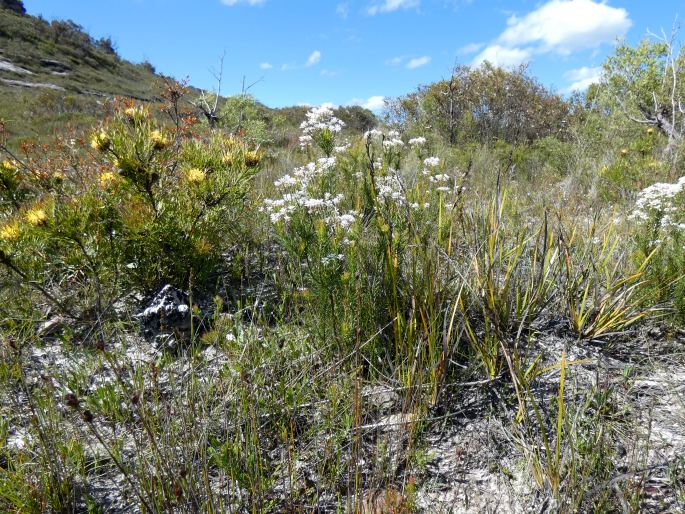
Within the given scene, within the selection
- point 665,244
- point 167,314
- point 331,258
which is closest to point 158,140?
point 167,314

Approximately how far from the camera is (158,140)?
243 centimetres

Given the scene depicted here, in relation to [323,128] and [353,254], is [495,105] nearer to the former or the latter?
[323,128]

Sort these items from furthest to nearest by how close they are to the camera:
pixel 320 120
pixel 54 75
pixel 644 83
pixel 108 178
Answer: pixel 54 75 → pixel 644 83 → pixel 320 120 → pixel 108 178

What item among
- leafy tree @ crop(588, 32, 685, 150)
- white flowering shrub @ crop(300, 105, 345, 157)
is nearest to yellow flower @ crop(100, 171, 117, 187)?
white flowering shrub @ crop(300, 105, 345, 157)

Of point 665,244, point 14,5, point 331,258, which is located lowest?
point 665,244

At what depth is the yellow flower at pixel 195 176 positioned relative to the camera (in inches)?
101

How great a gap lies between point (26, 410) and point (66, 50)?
96.3 feet

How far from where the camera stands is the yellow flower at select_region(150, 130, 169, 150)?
242 centimetres

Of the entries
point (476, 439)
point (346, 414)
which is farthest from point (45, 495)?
point (476, 439)

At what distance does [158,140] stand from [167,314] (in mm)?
1084

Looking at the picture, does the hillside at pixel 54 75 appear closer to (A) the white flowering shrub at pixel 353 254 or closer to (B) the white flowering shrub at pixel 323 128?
(B) the white flowering shrub at pixel 323 128

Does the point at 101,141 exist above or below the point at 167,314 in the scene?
above

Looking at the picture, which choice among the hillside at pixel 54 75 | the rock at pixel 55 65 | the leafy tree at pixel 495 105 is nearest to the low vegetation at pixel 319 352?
the leafy tree at pixel 495 105

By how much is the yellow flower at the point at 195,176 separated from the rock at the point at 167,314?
710mm
